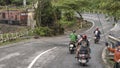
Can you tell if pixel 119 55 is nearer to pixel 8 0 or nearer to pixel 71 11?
pixel 71 11

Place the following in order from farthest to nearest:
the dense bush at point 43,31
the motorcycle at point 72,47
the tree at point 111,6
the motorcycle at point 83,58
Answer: the dense bush at point 43,31 < the motorcycle at point 72,47 < the motorcycle at point 83,58 < the tree at point 111,6

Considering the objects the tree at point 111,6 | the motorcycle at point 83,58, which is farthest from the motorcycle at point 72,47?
the tree at point 111,6

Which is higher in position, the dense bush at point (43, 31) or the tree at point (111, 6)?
the tree at point (111, 6)

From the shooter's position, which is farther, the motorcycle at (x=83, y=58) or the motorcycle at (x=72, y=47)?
the motorcycle at (x=72, y=47)

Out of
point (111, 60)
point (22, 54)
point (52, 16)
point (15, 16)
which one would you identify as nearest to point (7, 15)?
point (15, 16)

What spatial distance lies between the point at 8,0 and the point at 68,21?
2120cm

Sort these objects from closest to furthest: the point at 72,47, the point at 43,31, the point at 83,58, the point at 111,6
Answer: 1. the point at 111,6
2. the point at 83,58
3. the point at 72,47
4. the point at 43,31

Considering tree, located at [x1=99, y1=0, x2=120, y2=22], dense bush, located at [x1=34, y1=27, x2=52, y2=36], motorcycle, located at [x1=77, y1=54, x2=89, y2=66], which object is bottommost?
dense bush, located at [x1=34, y1=27, x2=52, y2=36]

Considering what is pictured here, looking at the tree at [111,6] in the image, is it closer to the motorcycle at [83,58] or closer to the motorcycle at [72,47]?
the motorcycle at [83,58]

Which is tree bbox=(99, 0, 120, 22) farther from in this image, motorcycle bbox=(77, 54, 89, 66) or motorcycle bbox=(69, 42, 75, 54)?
motorcycle bbox=(69, 42, 75, 54)

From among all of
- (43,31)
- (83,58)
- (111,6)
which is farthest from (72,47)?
(43,31)

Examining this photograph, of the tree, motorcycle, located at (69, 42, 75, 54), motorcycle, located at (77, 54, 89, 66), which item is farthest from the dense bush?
the tree

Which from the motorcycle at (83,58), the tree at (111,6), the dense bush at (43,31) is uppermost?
the tree at (111,6)

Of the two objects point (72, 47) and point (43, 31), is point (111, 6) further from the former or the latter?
point (43, 31)
